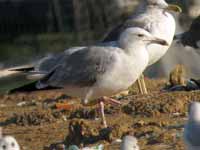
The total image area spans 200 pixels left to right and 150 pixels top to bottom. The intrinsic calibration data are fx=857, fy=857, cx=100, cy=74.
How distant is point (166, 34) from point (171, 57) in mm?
7062

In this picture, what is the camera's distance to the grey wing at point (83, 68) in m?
8.57

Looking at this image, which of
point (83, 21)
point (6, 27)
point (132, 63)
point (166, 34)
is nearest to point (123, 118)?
point (132, 63)

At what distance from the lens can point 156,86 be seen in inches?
476

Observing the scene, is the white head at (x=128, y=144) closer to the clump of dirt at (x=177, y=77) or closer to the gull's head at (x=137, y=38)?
the gull's head at (x=137, y=38)

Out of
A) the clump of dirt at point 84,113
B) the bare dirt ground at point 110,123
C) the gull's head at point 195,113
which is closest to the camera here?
the gull's head at point 195,113

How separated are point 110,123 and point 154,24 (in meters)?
2.05

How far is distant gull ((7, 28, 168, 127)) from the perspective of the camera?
8.45m

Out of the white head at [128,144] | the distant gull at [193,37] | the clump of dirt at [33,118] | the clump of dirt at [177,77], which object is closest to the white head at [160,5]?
the clump of dirt at [177,77]

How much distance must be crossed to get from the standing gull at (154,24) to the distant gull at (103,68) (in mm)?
1369

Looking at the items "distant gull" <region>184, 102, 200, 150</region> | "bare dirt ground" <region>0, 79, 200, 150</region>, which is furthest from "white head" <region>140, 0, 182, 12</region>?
"distant gull" <region>184, 102, 200, 150</region>

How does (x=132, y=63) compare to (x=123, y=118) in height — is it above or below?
above

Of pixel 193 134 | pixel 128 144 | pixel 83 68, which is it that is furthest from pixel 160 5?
pixel 128 144

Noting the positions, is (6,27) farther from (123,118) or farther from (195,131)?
(195,131)

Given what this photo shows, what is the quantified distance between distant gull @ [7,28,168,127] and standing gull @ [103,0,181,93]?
4.49 feet
